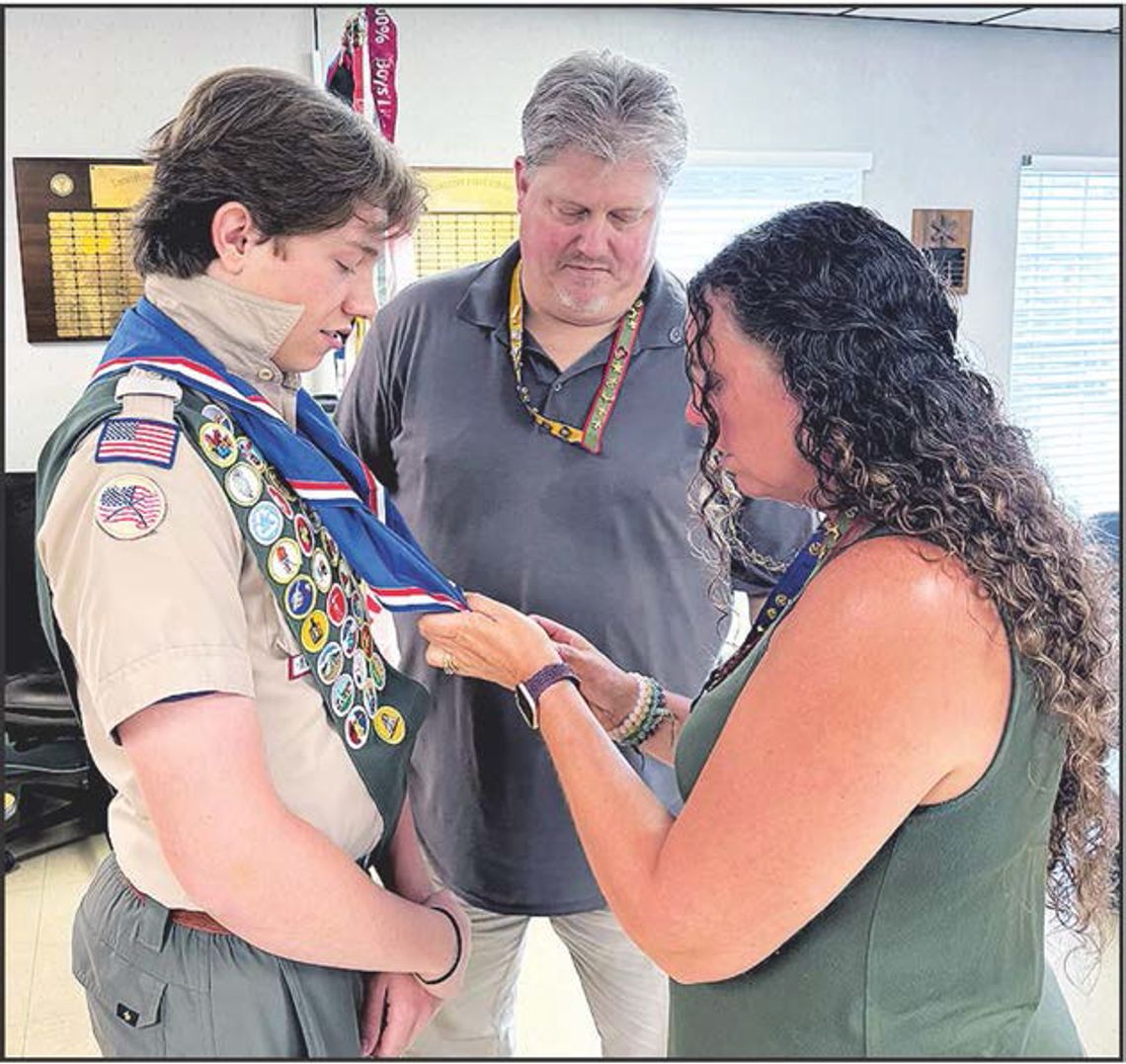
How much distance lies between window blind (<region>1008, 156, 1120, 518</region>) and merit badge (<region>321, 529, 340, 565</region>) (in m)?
4.36

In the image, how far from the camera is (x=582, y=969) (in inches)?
70.4

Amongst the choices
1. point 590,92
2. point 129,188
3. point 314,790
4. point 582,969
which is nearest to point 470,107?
point 129,188

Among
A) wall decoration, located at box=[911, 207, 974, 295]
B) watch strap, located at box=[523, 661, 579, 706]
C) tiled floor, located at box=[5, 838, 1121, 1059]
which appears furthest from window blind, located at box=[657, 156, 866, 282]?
watch strap, located at box=[523, 661, 579, 706]

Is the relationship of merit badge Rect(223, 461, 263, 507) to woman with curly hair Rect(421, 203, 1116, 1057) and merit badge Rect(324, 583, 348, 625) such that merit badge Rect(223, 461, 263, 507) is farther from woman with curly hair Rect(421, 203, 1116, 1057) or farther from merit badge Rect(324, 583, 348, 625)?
woman with curly hair Rect(421, 203, 1116, 1057)

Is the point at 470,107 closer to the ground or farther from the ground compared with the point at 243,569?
farther from the ground

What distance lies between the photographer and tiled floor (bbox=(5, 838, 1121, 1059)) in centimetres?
258

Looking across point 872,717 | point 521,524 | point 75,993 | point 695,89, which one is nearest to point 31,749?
point 75,993

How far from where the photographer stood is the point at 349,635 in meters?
1.16

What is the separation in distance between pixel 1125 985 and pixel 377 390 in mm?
1239

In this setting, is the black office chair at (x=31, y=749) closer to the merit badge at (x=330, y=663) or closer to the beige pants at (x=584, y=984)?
the beige pants at (x=584, y=984)

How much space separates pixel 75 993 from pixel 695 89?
11.6 feet

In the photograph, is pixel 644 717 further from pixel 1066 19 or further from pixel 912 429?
pixel 1066 19

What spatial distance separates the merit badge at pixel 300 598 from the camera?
1.06 meters

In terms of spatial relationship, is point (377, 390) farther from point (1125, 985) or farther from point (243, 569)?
point (1125, 985)
